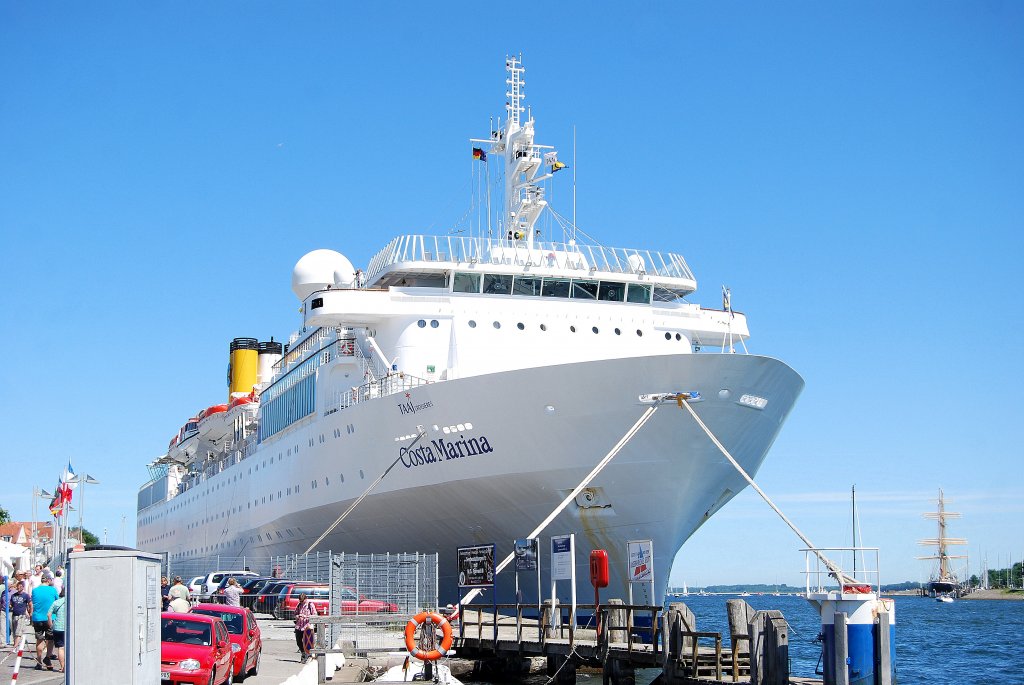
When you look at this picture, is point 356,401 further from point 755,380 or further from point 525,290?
point 755,380

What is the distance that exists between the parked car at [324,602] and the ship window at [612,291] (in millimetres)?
10092

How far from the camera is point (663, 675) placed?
53.4 feet

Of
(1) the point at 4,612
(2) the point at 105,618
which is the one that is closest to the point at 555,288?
(1) the point at 4,612

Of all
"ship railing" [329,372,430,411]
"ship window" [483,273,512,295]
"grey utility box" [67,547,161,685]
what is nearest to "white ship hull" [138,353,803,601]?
"ship railing" [329,372,430,411]

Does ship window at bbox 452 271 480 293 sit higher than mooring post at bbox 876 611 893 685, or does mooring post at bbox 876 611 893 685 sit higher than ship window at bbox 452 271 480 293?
ship window at bbox 452 271 480 293

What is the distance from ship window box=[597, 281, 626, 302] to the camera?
3004cm

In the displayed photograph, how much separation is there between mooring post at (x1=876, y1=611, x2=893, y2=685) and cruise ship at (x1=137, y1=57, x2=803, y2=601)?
6997 mm

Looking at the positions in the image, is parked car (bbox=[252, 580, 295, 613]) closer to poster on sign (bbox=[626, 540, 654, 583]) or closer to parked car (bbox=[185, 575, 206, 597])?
parked car (bbox=[185, 575, 206, 597])

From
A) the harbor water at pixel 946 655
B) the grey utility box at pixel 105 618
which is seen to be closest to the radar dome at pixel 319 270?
the harbor water at pixel 946 655

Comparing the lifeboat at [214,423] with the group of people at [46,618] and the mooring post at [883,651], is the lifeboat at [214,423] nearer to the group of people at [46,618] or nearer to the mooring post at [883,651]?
the group of people at [46,618]

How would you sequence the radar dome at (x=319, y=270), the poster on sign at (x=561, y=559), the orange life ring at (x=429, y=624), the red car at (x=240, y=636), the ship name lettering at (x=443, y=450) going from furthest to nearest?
the radar dome at (x=319, y=270)
the ship name lettering at (x=443, y=450)
the poster on sign at (x=561, y=559)
the orange life ring at (x=429, y=624)
the red car at (x=240, y=636)

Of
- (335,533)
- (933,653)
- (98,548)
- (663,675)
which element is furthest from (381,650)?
(933,653)

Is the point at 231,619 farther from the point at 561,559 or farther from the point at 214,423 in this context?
the point at 214,423

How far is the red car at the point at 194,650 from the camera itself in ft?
44.1
